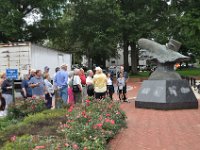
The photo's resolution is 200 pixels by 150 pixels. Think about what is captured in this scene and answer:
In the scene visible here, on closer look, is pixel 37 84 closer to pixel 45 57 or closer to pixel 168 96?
Answer: pixel 168 96

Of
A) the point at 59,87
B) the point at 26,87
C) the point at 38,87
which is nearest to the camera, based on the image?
the point at 38,87

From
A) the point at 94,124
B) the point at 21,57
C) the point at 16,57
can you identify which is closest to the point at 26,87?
the point at 94,124

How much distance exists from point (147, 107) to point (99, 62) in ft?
161

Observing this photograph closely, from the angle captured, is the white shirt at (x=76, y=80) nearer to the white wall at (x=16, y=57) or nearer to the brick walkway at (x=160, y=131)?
the brick walkway at (x=160, y=131)

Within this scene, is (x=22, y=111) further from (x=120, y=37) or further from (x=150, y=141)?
(x=120, y=37)

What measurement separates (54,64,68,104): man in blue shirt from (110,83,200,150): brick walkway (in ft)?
7.39

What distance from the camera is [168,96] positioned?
15.1 metres

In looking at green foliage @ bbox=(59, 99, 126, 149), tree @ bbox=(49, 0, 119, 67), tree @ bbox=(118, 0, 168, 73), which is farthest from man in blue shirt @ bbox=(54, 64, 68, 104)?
tree @ bbox=(118, 0, 168, 73)

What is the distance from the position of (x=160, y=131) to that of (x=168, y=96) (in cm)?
507

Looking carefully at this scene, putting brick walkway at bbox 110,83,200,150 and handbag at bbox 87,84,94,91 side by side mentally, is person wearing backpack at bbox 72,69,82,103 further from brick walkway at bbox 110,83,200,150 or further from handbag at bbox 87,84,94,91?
brick walkway at bbox 110,83,200,150

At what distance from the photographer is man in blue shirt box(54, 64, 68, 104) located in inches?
548

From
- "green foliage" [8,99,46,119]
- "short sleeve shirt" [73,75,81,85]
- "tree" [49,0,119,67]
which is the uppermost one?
"tree" [49,0,119,67]

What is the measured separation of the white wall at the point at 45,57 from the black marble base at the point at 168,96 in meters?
13.0

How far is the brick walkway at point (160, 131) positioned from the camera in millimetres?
8406
